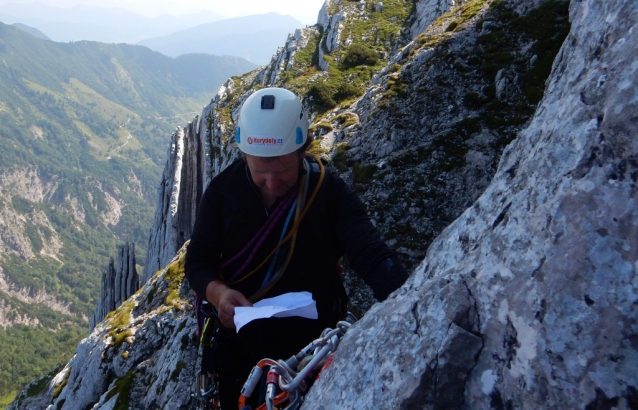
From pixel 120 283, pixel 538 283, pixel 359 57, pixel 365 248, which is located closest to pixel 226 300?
pixel 365 248

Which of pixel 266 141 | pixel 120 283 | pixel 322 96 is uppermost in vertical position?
pixel 266 141

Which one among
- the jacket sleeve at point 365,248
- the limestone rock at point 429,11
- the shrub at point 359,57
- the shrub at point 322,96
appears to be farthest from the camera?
the shrub at point 359,57

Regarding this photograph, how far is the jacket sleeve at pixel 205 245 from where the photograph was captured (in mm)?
5676

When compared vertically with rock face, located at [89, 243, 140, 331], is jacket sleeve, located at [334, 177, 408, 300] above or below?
above

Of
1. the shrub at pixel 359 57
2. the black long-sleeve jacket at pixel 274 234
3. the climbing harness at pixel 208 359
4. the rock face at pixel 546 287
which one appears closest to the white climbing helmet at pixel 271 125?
the black long-sleeve jacket at pixel 274 234

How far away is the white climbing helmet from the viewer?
517 centimetres

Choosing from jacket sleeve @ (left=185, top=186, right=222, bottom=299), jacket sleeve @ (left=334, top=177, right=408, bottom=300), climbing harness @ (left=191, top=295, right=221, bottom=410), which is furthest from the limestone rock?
climbing harness @ (left=191, top=295, right=221, bottom=410)

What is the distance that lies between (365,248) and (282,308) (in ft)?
3.93

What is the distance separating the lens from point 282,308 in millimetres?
5102

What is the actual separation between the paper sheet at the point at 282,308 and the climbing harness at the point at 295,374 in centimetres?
76

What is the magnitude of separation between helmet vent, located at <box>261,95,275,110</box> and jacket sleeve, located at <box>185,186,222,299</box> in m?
1.30

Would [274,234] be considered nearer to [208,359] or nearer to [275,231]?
[275,231]

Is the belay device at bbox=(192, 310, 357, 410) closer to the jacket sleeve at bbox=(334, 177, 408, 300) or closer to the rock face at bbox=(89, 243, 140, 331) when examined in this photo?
the jacket sleeve at bbox=(334, 177, 408, 300)

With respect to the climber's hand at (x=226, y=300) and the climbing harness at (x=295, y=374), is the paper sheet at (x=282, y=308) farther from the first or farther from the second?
the climbing harness at (x=295, y=374)
